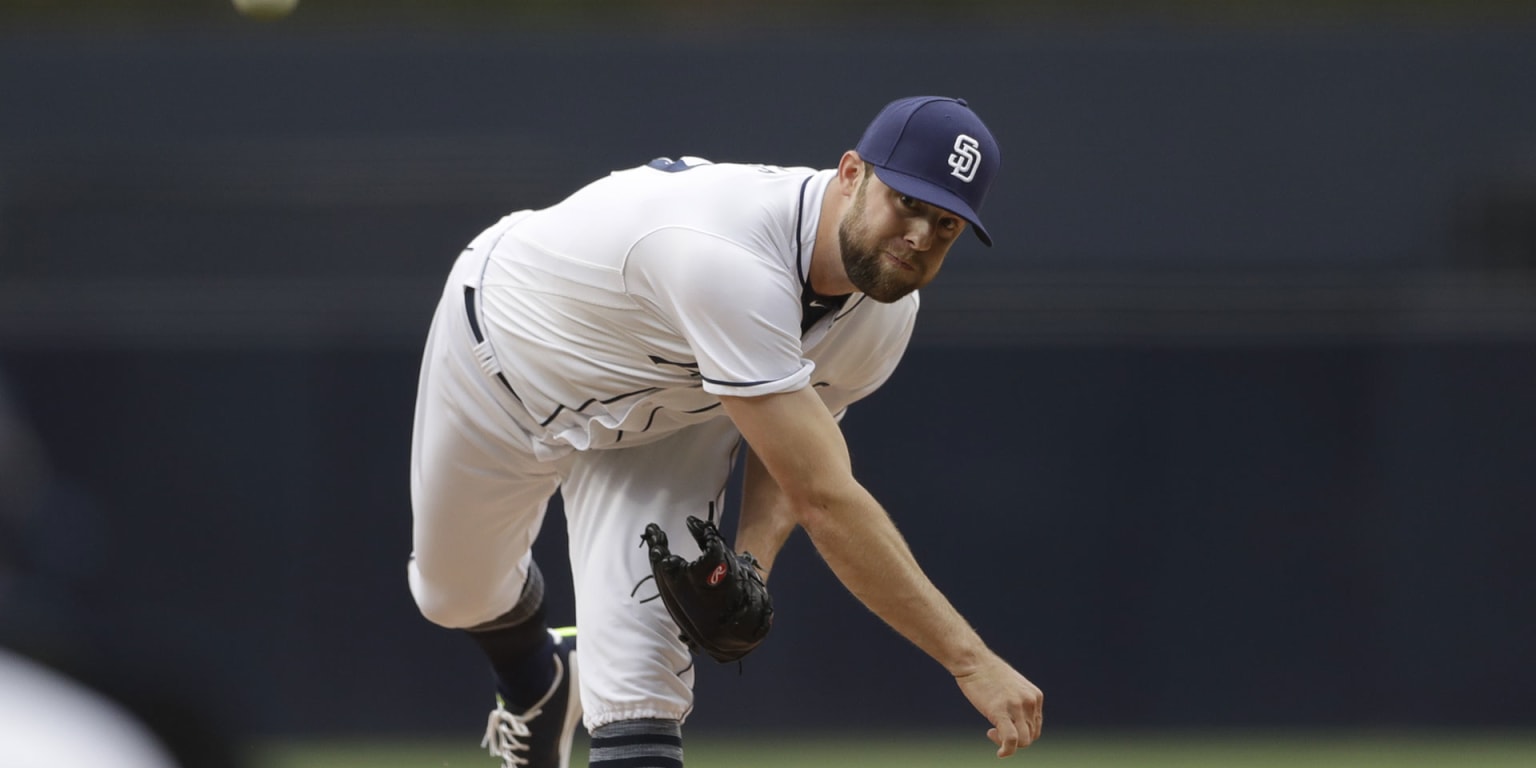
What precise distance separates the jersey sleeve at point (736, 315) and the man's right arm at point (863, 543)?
42 mm

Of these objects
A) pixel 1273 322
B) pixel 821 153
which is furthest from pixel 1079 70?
pixel 1273 322

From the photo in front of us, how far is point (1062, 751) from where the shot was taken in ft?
26.8

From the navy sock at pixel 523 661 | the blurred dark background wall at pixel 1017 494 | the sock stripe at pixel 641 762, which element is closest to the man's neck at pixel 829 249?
the sock stripe at pixel 641 762

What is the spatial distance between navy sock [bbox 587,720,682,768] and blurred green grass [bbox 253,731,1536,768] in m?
3.23

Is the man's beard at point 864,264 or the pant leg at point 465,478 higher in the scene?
the man's beard at point 864,264

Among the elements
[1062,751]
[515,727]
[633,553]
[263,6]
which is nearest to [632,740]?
[633,553]

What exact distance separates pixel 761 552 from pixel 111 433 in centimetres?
513

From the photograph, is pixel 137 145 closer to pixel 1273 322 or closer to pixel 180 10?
pixel 180 10

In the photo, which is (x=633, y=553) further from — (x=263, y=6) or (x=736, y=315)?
(x=263, y=6)

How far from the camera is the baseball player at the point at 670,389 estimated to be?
13.0ft

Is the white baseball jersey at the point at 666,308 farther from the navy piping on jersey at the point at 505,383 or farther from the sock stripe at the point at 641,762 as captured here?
the sock stripe at the point at 641,762

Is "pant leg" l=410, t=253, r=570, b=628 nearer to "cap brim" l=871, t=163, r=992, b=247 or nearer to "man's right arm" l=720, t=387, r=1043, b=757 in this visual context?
"man's right arm" l=720, t=387, r=1043, b=757

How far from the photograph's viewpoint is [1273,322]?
8.88m

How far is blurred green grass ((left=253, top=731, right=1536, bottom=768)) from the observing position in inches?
308
